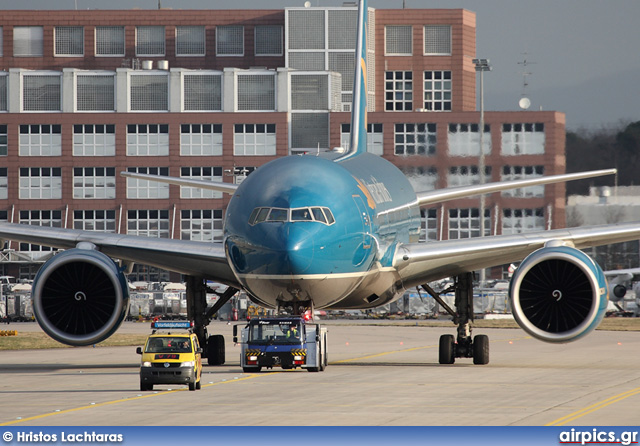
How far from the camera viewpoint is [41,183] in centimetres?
9588

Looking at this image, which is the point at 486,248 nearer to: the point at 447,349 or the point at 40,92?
the point at 447,349

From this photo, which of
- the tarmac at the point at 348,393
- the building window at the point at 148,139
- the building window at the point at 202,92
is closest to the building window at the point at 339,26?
the building window at the point at 202,92

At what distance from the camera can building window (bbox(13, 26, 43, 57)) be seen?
103m

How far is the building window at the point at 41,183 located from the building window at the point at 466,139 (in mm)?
32558

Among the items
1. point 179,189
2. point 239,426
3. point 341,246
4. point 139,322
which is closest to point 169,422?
point 239,426

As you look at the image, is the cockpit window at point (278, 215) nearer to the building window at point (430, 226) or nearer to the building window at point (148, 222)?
the building window at point (430, 226)

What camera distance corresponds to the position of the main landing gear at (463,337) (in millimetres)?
31031

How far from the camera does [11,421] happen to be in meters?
18.6

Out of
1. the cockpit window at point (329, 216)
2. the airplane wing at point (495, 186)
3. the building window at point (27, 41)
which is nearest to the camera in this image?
the cockpit window at point (329, 216)

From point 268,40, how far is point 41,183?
23.4 metres

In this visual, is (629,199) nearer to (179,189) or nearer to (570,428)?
(179,189)

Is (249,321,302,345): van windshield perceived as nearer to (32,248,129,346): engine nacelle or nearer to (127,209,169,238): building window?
(32,248,129,346): engine nacelle

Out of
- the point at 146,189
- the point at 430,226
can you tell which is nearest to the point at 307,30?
the point at 146,189

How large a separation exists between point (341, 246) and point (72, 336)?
6702 millimetres
